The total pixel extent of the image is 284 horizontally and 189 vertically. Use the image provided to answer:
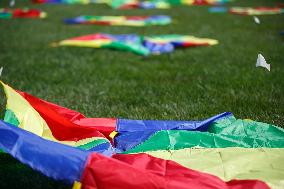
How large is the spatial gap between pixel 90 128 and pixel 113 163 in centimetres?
89

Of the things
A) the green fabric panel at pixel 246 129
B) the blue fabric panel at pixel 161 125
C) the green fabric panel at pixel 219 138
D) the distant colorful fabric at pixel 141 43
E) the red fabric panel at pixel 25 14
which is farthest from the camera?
the red fabric panel at pixel 25 14

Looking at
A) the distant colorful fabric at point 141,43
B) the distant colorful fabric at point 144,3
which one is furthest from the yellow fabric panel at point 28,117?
the distant colorful fabric at point 144,3

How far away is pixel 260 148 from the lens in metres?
2.39

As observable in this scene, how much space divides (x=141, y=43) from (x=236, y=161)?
192 inches

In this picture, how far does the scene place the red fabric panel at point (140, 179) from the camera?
1851 mm

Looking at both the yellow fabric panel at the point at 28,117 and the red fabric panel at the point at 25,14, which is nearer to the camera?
the yellow fabric panel at the point at 28,117

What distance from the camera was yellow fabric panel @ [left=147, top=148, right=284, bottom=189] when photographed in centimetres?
203

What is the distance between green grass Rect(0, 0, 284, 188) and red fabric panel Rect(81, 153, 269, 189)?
552 millimetres

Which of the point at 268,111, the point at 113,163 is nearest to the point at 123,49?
the point at 268,111

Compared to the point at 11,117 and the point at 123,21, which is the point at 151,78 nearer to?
the point at 11,117

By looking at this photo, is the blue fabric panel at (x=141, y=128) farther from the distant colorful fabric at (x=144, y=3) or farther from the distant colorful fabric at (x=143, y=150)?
the distant colorful fabric at (x=144, y=3)

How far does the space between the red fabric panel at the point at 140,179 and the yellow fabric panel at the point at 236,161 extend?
0.09 metres

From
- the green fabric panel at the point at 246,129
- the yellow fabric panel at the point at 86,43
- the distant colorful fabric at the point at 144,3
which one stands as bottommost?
the distant colorful fabric at the point at 144,3

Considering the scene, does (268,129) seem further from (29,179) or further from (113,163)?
(29,179)
